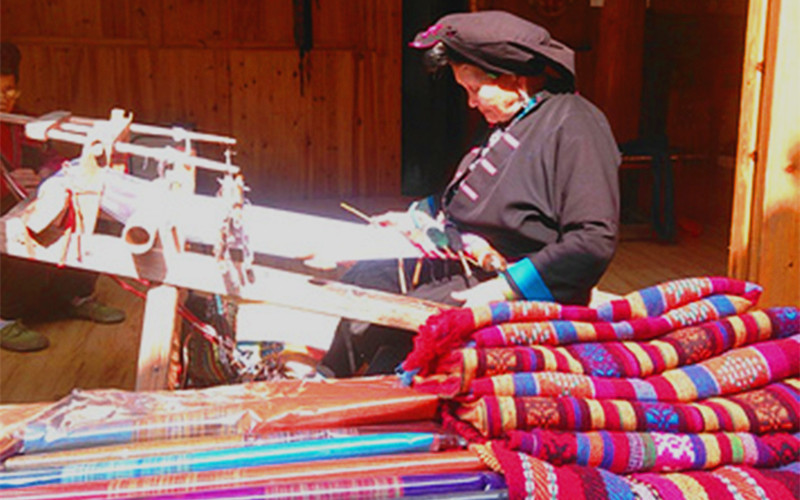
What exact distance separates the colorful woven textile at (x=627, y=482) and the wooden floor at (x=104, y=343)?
9.13ft

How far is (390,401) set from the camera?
144 centimetres

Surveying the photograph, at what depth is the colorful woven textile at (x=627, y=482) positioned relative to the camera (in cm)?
120

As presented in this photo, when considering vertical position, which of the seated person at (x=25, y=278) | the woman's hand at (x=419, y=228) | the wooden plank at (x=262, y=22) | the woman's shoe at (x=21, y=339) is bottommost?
the woman's shoe at (x=21, y=339)

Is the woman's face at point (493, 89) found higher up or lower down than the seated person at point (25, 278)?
higher up

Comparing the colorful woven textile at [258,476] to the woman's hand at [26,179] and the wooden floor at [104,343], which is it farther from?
Answer: the woman's hand at [26,179]

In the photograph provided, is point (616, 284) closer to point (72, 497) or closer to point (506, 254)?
point (506, 254)

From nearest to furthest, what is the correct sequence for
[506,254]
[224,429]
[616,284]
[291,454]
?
1. [291,454]
2. [224,429]
3. [506,254]
4. [616,284]

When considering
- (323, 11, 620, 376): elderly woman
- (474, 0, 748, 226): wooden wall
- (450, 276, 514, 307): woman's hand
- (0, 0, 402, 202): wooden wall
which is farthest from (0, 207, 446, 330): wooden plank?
(474, 0, 748, 226): wooden wall

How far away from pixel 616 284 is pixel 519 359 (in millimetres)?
4392

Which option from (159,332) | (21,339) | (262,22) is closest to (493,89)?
(159,332)

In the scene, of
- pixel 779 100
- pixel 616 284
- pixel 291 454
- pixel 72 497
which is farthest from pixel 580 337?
pixel 616 284

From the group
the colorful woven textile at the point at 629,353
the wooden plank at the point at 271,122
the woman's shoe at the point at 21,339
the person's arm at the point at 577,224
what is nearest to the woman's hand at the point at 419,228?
the person's arm at the point at 577,224

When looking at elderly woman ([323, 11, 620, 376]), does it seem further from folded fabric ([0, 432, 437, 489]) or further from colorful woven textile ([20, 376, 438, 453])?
folded fabric ([0, 432, 437, 489])

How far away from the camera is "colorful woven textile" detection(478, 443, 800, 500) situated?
3.94ft
